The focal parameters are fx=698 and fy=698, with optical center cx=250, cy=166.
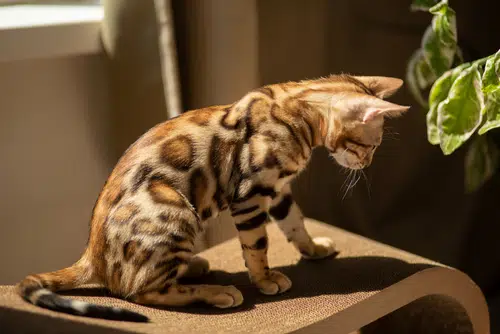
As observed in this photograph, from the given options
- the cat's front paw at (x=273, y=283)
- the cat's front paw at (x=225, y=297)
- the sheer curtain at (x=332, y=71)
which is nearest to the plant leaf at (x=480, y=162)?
the sheer curtain at (x=332, y=71)

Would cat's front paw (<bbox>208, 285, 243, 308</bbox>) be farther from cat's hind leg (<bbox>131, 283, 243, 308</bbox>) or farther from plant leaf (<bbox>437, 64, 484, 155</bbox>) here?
plant leaf (<bbox>437, 64, 484, 155</bbox>)

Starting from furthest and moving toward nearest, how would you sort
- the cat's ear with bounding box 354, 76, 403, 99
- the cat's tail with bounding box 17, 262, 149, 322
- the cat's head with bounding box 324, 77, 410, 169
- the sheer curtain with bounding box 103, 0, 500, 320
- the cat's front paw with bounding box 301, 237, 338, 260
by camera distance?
the sheer curtain with bounding box 103, 0, 500, 320
the cat's front paw with bounding box 301, 237, 338, 260
the cat's ear with bounding box 354, 76, 403, 99
the cat's head with bounding box 324, 77, 410, 169
the cat's tail with bounding box 17, 262, 149, 322

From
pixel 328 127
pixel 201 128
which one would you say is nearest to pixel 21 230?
pixel 201 128

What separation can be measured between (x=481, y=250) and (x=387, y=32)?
2.29ft

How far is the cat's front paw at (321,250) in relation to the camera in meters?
1.50

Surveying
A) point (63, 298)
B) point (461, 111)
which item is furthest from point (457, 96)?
point (63, 298)

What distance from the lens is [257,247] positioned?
1.31m

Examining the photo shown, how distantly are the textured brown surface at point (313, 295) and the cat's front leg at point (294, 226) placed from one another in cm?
2

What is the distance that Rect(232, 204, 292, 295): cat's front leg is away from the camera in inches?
50.5

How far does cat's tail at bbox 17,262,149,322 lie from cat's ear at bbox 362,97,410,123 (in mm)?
524

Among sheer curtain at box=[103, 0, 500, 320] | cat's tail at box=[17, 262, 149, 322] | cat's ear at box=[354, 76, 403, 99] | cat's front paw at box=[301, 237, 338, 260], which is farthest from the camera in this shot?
sheer curtain at box=[103, 0, 500, 320]

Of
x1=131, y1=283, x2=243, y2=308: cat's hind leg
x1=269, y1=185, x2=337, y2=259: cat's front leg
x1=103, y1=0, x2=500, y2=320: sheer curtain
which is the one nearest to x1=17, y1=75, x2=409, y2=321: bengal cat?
x1=131, y1=283, x2=243, y2=308: cat's hind leg

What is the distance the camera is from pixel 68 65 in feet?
5.46

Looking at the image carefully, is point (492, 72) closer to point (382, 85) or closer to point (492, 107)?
point (492, 107)
